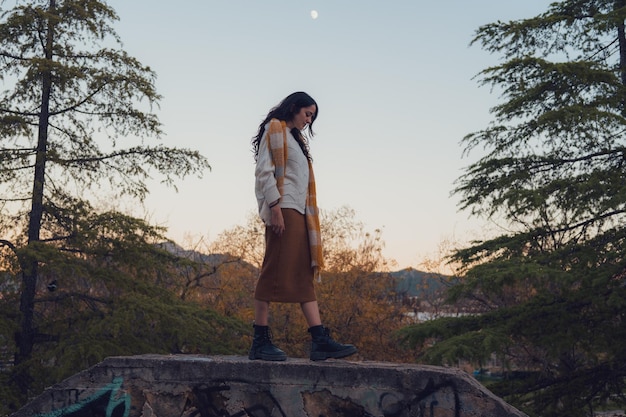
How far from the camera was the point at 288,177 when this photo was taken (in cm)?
512

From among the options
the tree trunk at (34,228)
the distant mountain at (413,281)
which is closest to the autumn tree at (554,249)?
the tree trunk at (34,228)

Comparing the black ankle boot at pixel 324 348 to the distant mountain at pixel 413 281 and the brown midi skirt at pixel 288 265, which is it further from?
the distant mountain at pixel 413 281

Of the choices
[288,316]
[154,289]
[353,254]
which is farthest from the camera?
[353,254]

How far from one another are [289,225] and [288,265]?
0.96 feet

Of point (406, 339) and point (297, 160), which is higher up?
point (297, 160)

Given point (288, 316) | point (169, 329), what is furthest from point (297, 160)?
point (288, 316)

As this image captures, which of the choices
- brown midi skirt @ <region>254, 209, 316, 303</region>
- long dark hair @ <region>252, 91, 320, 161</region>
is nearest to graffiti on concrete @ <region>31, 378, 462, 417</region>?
brown midi skirt @ <region>254, 209, 316, 303</region>

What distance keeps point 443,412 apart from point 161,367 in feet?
6.79

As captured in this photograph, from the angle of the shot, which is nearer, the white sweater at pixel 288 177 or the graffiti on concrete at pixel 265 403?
the graffiti on concrete at pixel 265 403

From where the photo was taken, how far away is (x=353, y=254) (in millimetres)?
27016

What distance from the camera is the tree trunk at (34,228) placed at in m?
11.5

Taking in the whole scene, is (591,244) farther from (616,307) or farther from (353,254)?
(353,254)

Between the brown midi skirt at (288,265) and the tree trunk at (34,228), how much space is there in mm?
7046

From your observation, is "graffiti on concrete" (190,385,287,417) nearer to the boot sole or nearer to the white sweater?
the boot sole
